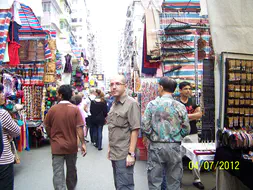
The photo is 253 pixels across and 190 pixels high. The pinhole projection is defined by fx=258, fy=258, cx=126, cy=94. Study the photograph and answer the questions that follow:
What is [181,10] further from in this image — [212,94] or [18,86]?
[18,86]

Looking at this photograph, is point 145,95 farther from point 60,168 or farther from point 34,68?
point 34,68

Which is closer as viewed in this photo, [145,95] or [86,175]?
[86,175]

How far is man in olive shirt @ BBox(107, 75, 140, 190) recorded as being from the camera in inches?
129

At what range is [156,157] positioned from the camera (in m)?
3.40

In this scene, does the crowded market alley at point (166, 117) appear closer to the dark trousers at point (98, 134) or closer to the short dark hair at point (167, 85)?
the short dark hair at point (167, 85)

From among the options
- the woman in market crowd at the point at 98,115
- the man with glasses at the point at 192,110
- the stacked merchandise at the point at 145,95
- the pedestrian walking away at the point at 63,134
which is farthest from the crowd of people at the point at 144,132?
the woman in market crowd at the point at 98,115

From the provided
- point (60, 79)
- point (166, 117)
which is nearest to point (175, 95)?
point (166, 117)

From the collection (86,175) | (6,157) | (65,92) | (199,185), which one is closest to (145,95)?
(86,175)

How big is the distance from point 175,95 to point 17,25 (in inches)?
165

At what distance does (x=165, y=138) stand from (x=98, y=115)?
227 inches

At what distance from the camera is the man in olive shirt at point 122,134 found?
3268mm

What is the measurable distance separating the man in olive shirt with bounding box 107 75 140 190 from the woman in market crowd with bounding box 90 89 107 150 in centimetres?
556

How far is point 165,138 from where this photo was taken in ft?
11.1
